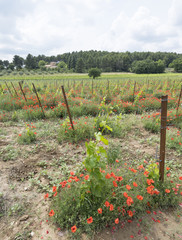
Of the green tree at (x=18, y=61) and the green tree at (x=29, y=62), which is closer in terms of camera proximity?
the green tree at (x=29, y=62)

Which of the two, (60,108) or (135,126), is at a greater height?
(60,108)

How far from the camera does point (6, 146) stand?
388 cm

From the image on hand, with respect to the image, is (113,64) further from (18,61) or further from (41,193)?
(41,193)

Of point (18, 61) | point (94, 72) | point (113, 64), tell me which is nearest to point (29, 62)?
point (18, 61)

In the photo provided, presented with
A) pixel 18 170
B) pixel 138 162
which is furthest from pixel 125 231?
pixel 18 170

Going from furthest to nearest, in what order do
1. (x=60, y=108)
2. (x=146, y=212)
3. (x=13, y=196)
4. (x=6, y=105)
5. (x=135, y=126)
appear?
(x=6, y=105), (x=60, y=108), (x=135, y=126), (x=13, y=196), (x=146, y=212)

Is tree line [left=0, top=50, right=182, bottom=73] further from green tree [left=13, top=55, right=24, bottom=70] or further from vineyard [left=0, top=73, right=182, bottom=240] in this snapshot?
vineyard [left=0, top=73, right=182, bottom=240]

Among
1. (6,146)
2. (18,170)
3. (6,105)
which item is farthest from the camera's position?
(6,105)

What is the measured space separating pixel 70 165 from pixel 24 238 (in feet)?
4.94

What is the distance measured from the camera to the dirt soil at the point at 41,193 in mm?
1776

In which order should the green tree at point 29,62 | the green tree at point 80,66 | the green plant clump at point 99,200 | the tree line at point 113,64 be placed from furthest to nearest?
1. the green tree at point 29,62
2. the green tree at point 80,66
3. the tree line at point 113,64
4. the green plant clump at point 99,200

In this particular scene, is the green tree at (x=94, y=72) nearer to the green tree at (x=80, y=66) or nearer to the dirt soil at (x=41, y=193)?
the green tree at (x=80, y=66)

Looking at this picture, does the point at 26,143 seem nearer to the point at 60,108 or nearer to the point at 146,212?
the point at 60,108

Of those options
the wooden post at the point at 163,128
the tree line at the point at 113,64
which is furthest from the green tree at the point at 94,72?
the wooden post at the point at 163,128
